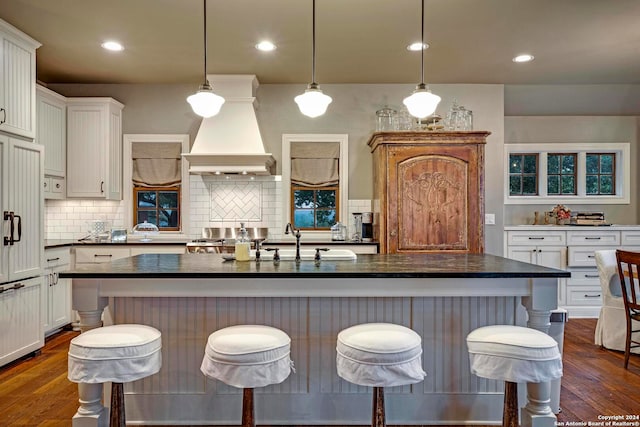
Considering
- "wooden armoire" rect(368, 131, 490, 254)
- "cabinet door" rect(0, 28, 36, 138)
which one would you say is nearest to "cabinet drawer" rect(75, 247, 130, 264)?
"cabinet door" rect(0, 28, 36, 138)

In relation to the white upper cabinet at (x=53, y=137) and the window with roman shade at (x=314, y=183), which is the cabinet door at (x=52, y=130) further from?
the window with roman shade at (x=314, y=183)

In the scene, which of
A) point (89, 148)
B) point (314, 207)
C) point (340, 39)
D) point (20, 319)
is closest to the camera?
point (20, 319)

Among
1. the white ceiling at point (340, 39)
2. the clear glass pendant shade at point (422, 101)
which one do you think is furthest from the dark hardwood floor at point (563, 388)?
the white ceiling at point (340, 39)

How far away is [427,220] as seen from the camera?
15.1 ft

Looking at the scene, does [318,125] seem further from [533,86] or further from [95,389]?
[95,389]

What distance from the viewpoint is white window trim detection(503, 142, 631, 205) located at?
578 centimetres

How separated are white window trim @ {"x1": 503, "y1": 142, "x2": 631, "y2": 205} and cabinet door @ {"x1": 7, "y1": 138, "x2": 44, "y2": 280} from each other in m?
5.28

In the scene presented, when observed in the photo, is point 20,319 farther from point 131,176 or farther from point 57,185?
point 131,176

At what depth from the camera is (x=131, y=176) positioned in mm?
5281

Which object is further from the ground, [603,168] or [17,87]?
[17,87]

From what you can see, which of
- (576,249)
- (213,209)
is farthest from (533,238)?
(213,209)

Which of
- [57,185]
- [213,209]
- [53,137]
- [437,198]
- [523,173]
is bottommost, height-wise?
[213,209]

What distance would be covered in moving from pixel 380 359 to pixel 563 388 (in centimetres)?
197

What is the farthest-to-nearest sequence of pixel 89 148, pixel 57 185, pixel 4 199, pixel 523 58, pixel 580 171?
1. pixel 580 171
2. pixel 89 148
3. pixel 57 185
4. pixel 523 58
5. pixel 4 199
